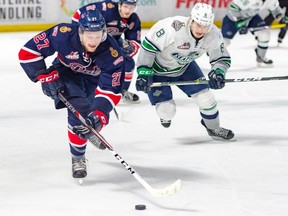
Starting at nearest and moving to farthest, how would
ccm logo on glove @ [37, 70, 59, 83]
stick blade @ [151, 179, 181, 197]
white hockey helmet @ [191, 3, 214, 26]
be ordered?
stick blade @ [151, 179, 181, 197] → ccm logo on glove @ [37, 70, 59, 83] → white hockey helmet @ [191, 3, 214, 26]

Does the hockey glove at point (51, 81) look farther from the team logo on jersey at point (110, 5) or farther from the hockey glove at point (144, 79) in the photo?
the team logo on jersey at point (110, 5)

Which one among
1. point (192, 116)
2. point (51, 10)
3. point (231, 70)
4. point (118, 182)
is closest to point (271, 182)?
point (118, 182)

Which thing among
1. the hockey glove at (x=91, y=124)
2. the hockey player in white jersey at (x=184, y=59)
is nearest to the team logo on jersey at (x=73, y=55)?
the hockey glove at (x=91, y=124)

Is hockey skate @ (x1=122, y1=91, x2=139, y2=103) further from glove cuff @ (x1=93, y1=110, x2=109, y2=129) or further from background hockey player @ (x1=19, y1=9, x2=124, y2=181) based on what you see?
glove cuff @ (x1=93, y1=110, x2=109, y2=129)

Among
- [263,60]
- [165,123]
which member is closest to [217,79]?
[165,123]

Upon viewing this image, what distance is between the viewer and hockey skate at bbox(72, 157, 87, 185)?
4379 mm

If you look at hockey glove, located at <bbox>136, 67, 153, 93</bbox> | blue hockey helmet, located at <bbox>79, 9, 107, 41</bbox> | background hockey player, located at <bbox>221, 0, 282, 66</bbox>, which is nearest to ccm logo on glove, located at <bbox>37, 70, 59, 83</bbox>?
blue hockey helmet, located at <bbox>79, 9, 107, 41</bbox>

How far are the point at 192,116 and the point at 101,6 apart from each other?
107 centimetres

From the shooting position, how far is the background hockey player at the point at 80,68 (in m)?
4.18

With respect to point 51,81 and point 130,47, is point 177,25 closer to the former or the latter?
point 51,81

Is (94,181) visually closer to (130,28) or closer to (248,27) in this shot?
(130,28)

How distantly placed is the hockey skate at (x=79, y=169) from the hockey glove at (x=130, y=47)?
5.99ft

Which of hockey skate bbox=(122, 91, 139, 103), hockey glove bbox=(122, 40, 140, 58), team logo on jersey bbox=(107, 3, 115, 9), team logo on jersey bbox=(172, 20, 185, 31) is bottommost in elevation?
hockey skate bbox=(122, 91, 139, 103)

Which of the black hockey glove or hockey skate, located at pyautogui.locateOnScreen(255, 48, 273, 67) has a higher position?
the black hockey glove
